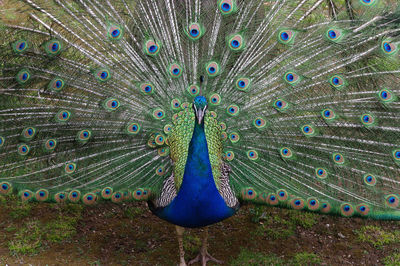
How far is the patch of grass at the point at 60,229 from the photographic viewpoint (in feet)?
14.0

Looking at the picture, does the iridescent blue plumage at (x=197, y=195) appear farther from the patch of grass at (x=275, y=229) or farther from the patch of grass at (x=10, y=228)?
the patch of grass at (x=10, y=228)

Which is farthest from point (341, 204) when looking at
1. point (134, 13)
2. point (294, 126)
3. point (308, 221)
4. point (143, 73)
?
point (134, 13)

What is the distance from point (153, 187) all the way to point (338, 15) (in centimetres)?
201

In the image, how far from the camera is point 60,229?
4363 mm

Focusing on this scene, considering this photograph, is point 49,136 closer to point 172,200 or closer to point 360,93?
point 172,200

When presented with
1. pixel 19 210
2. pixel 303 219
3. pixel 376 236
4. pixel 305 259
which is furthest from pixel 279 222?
pixel 19 210

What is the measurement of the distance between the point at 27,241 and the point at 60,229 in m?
0.33

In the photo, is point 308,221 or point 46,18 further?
point 308,221

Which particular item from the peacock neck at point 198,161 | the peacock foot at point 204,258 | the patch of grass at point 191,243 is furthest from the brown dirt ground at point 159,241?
the peacock neck at point 198,161

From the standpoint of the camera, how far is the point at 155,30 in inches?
143

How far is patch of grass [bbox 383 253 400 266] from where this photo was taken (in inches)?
161

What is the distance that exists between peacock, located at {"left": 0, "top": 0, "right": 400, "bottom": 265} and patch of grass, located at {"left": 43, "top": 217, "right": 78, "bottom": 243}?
0.89 m

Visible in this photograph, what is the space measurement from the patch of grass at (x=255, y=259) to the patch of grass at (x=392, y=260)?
0.97 metres

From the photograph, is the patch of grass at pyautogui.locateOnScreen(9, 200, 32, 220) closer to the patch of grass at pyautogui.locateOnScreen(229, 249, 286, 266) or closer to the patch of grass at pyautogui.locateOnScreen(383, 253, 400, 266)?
the patch of grass at pyautogui.locateOnScreen(229, 249, 286, 266)
